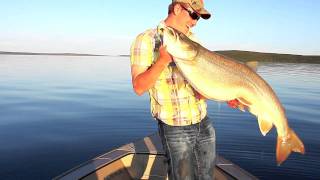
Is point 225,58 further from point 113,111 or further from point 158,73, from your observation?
point 113,111

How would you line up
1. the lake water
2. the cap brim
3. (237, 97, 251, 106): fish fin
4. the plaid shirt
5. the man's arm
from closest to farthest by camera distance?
the man's arm, the plaid shirt, the cap brim, (237, 97, 251, 106): fish fin, the lake water

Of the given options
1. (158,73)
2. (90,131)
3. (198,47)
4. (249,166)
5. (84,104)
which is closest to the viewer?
(158,73)

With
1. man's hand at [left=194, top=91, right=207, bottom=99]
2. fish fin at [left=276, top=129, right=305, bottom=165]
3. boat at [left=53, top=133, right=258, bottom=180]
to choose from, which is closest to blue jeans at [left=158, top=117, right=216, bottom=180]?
man's hand at [left=194, top=91, right=207, bottom=99]

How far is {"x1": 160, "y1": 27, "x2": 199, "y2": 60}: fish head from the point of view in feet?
12.7

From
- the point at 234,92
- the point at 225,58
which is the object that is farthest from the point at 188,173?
the point at 225,58

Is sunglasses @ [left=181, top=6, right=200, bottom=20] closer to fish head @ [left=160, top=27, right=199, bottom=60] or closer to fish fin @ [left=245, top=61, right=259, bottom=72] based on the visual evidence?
fish head @ [left=160, top=27, right=199, bottom=60]

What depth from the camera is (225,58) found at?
4297 mm

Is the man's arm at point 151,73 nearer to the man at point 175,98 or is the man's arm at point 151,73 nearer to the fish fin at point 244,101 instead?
the man at point 175,98

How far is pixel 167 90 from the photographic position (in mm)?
4109

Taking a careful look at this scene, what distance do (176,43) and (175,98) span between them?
61 cm

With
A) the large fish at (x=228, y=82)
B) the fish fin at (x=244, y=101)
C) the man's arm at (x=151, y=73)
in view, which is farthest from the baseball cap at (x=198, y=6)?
the fish fin at (x=244, y=101)

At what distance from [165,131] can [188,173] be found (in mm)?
527

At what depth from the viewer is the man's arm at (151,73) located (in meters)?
3.75

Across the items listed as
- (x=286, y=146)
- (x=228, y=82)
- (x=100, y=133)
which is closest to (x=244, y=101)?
(x=228, y=82)
